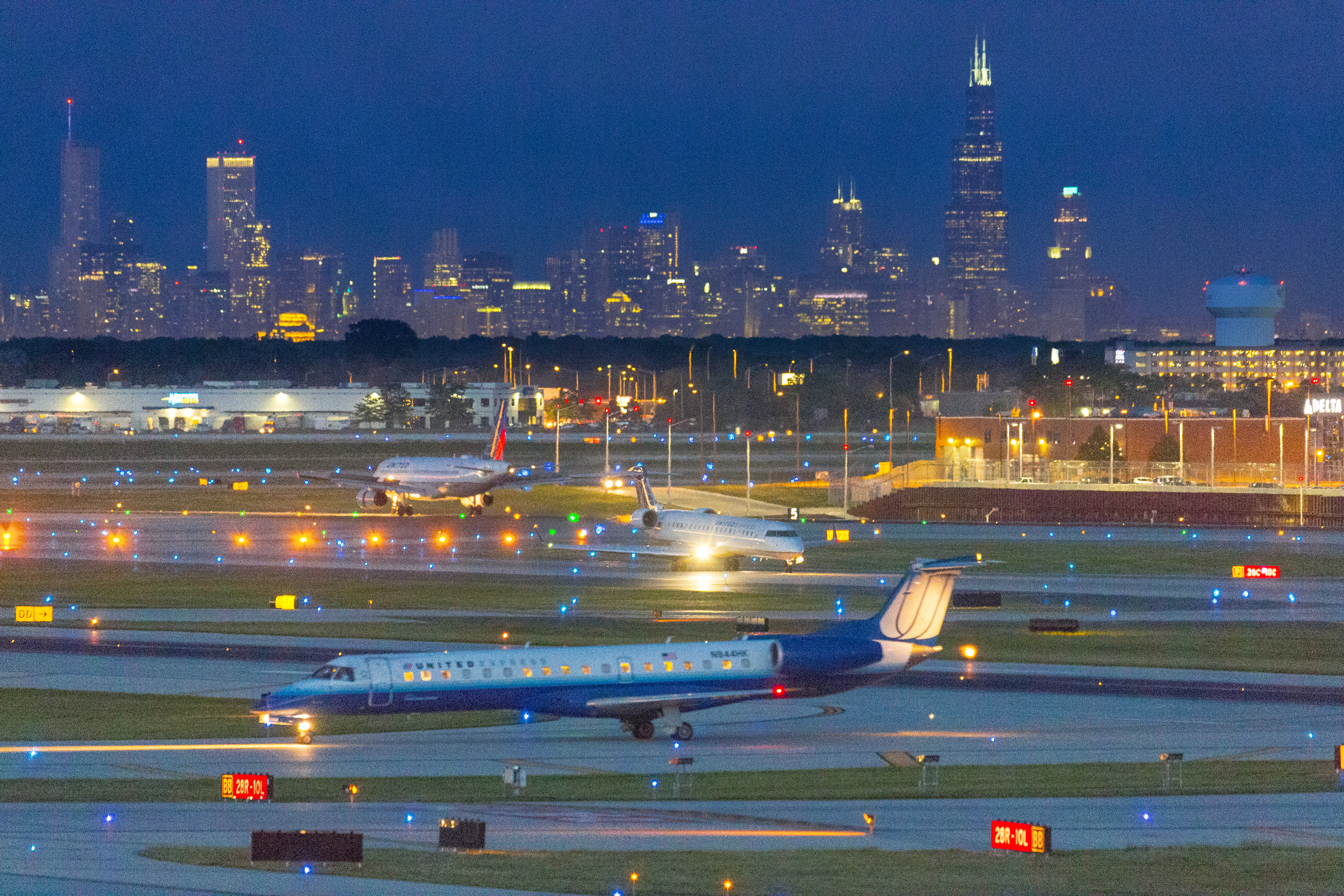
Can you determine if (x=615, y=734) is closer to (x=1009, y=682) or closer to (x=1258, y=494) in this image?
(x=1009, y=682)

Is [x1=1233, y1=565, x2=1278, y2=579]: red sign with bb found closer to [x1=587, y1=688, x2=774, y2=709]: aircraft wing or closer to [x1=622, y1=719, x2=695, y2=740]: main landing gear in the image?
[x1=587, y1=688, x2=774, y2=709]: aircraft wing

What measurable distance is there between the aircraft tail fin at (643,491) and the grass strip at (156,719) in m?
36.1

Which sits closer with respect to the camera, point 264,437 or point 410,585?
point 410,585

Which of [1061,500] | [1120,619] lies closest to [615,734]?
[1120,619]

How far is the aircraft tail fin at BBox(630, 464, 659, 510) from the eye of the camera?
77875 mm

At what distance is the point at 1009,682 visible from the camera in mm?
45406

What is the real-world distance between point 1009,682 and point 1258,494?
230 ft

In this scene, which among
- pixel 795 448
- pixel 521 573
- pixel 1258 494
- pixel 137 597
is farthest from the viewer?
pixel 795 448

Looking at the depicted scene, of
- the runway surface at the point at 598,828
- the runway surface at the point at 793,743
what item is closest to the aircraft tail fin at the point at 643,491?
the runway surface at the point at 793,743

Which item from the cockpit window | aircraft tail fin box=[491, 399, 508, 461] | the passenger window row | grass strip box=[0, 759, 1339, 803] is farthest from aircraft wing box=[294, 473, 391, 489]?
grass strip box=[0, 759, 1339, 803]

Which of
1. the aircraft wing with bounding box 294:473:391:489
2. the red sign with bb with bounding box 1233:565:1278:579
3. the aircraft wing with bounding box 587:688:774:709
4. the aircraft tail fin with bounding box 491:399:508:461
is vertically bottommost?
the red sign with bb with bounding box 1233:565:1278:579

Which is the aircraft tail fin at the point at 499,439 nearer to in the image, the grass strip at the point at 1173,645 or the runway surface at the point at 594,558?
the runway surface at the point at 594,558

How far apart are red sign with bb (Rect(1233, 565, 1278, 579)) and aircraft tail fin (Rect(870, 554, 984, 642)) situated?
37356 millimetres

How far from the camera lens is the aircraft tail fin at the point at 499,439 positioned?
338 ft
